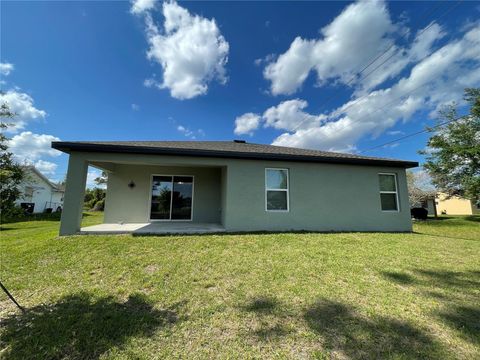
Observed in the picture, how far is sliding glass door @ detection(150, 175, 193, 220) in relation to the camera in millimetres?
10203

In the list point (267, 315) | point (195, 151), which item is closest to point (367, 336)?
point (267, 315)

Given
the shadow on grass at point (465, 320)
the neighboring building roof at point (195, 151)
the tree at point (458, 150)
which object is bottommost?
the shadow on grass at point (465, 320)

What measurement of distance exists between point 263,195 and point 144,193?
552 cm

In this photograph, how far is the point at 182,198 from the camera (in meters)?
10.3

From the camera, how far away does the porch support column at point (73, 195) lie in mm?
6762

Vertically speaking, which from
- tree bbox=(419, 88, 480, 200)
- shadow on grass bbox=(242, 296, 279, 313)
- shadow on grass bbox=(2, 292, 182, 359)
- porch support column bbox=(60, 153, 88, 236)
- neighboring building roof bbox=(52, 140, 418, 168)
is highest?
tree bbox=(419, 88, 480, 200)

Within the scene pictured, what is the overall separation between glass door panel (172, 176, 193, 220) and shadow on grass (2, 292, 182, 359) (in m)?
6.81

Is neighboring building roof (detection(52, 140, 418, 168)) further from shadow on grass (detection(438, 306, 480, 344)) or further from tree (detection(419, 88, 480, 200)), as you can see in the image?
tree (detection(419, 88, 480, 200))

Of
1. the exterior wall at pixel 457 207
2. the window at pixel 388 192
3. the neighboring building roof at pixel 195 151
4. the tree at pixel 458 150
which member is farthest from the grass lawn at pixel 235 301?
the exterior wall at pixel 457 207

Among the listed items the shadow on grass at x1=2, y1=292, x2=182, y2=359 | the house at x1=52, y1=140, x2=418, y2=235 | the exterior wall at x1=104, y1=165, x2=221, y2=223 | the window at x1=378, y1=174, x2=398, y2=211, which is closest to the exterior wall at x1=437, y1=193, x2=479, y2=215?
the window at x1=378, y1=174, x2=398, y2=211

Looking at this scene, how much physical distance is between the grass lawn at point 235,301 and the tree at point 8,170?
147 cm

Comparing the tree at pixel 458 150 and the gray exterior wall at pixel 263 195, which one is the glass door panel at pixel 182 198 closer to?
the gray exterior wall at pixel 263 195

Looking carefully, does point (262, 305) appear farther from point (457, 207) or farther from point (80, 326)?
point (457, 207)

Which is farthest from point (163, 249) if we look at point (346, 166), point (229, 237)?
point (346, 166)
